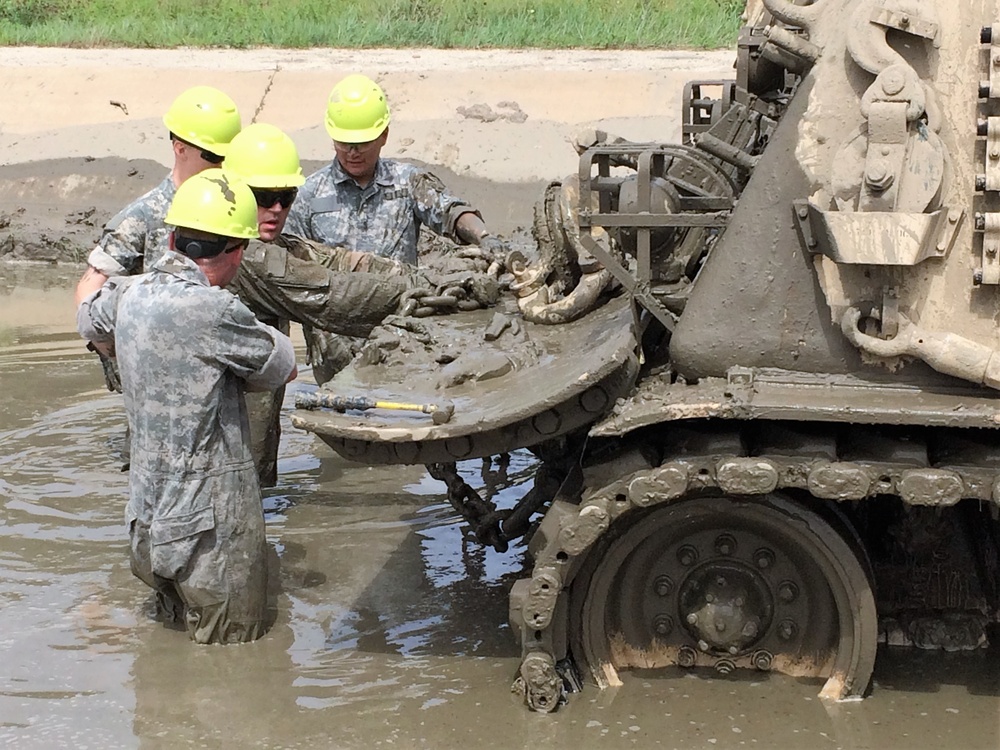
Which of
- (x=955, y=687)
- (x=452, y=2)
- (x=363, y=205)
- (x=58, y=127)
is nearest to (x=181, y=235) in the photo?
(x=363, y=205)

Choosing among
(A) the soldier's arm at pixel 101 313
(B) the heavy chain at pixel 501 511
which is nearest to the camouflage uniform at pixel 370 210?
(B) the heavy chain at pixel 501 511

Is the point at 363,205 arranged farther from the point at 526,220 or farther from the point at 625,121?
the point at 625,121

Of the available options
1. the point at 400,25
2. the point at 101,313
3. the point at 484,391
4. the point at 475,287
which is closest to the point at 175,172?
the point at 101,313

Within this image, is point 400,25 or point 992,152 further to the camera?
point 400,25

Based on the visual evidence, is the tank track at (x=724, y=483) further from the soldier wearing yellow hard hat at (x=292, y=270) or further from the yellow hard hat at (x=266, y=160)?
the yellow hard hat at (x=266, y=160)

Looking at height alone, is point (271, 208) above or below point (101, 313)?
above

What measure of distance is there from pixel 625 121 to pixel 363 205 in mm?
7253

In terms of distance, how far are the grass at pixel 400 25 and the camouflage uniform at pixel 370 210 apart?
925cm

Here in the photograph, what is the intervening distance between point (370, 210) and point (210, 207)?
2.43 m

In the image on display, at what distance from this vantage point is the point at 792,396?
201 inches

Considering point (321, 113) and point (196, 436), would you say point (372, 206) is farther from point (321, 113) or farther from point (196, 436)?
point (321, 113)

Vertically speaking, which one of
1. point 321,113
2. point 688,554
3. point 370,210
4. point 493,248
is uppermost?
point 493,248

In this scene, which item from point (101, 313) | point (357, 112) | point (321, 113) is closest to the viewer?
point (101, 313)

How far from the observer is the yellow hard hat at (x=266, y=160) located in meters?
6.90
